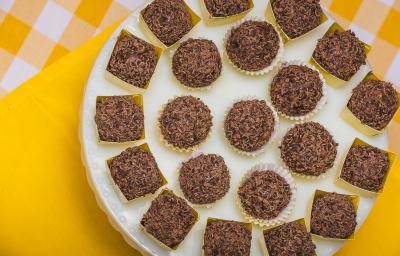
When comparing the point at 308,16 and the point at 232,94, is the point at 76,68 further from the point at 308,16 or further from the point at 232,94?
the point at 308,16

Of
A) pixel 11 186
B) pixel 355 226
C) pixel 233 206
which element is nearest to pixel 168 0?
pixel 233 206

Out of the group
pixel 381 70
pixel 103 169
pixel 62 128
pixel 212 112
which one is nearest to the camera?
pixel 103 169

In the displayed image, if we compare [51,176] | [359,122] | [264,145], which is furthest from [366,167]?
[51,176]

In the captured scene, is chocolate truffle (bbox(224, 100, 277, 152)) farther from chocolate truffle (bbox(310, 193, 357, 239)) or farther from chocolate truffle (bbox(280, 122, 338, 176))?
chocolate truffle (bbox(310, 193, 357, 239))

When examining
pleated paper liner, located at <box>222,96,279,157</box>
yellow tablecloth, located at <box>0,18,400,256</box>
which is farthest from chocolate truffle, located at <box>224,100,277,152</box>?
yellow tablecloth, located at <box>0,18,400,256</box>

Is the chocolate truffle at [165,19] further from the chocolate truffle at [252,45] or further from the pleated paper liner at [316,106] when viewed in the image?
the pleated paper liner at [316,106]

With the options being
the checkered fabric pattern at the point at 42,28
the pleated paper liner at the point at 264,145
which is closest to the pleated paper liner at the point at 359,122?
the pleated paper liner at the point at 264,145

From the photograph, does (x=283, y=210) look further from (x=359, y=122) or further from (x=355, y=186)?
(x=359, y=122)
